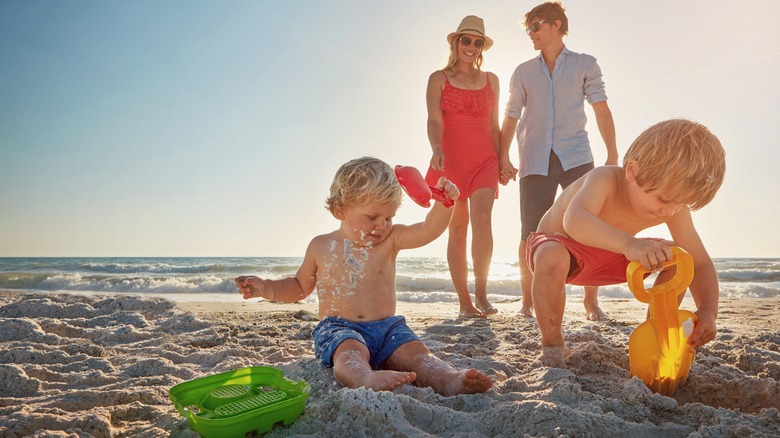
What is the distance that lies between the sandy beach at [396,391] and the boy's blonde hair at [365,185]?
72cm

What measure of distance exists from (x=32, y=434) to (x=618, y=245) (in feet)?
6.48

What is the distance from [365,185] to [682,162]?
47.5 inches

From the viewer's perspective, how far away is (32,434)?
4.82 ft

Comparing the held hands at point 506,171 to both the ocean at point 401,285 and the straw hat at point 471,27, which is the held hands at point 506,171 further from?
the ocean at point 401,285

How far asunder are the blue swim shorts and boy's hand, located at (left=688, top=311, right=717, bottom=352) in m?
1.06

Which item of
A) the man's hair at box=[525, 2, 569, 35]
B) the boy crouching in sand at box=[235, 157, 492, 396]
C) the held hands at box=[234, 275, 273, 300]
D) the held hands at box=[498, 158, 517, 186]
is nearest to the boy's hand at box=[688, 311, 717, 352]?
the boy crouching in sand at box=[235, 157, 492, 396]

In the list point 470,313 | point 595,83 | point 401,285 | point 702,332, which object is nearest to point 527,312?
point 470,313

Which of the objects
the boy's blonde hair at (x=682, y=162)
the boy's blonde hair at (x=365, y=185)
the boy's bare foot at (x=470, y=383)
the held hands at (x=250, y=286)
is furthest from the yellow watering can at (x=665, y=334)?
the held hands at (x=250, y=286)

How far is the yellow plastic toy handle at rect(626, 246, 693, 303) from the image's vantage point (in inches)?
69.6

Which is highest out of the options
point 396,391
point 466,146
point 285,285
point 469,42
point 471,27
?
point 471,27

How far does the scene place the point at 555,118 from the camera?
13.0ft

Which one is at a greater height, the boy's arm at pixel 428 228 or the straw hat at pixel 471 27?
the straw hat at pixel 471 27

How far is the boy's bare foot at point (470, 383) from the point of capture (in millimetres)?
1771

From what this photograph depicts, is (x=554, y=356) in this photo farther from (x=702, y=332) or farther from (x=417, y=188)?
(x=417, y=188)
